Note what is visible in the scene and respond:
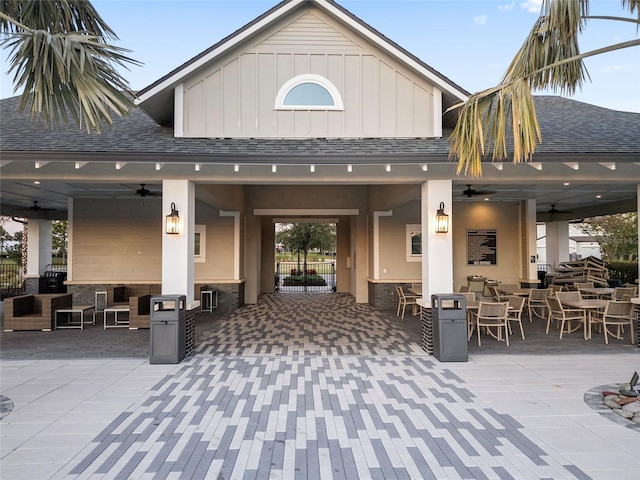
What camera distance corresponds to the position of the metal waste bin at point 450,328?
5.96 m

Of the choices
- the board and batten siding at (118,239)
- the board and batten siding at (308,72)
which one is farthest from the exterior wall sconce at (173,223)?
the board and batten siding at (118,239)

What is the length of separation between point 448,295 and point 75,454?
519cm

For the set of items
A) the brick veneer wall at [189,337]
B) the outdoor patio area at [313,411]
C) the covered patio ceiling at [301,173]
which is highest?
the covered patio ceiling at [301,173]

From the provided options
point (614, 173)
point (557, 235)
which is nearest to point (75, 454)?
point (614, 173)

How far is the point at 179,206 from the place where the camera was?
643 cm

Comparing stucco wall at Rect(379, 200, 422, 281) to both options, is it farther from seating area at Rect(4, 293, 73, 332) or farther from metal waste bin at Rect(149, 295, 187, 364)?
seating area at Rect(4, 293, 73, 332)

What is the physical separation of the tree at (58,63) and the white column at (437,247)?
4.77m

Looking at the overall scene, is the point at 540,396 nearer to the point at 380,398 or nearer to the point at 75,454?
the point at 380,398

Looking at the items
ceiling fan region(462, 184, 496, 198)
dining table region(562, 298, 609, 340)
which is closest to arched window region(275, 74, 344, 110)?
ceiling fan region(462, 184, 496, 198)

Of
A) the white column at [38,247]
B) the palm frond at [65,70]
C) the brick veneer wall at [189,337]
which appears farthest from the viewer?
the white column at [38,247]

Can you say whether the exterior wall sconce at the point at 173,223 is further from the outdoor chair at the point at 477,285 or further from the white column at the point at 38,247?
the white column at the point at 38,247

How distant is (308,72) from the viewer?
7070 millimetres

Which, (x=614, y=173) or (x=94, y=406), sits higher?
(x=614, y=173)

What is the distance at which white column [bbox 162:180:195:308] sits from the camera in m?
6.35
